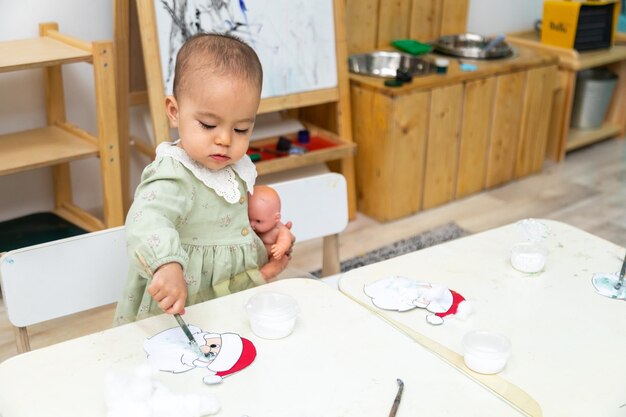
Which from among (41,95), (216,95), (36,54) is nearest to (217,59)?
(216,95)

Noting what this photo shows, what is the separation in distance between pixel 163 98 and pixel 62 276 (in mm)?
1222

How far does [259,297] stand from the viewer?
3.73 ft

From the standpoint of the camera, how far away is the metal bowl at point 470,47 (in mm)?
3279

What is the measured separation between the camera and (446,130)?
3.05m

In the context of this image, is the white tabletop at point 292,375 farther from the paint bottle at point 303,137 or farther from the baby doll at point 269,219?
the paint bottle at point 303,137

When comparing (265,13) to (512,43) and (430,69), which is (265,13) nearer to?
(430,69)

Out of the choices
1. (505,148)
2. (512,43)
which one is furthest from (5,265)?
(512,43)

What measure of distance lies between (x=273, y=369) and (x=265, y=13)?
1832mm

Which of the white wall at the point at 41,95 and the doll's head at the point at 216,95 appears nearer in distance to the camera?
the doll's head at the point at 216,95

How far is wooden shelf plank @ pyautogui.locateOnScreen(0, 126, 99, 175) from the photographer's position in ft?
7.10

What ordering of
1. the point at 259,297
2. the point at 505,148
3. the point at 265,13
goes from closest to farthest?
the point at 259,297, the point at 265,13, the point at 505,148

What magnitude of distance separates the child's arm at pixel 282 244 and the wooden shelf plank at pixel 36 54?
1.09m

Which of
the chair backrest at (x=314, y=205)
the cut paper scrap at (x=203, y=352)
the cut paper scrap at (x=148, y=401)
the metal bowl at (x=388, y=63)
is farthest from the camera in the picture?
the metal bowl at (x=388, y=63)

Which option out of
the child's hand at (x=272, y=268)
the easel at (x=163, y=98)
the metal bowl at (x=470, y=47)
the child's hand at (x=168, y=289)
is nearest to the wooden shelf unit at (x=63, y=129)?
the easel at (x=163, y=98)
